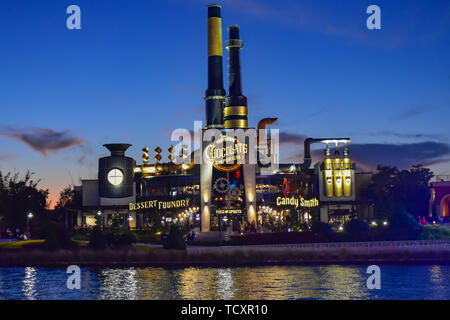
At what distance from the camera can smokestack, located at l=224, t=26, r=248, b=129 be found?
6767 inches

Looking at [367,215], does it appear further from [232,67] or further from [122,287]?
[122,287]

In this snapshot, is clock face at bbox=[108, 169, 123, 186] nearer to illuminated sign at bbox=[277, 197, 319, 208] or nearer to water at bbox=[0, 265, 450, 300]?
illuminated sign at bbox=[277, 197, 319, 208]

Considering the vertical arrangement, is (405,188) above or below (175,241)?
above

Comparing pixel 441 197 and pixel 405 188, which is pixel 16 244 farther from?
pixel 405 188

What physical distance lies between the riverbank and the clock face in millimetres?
70845

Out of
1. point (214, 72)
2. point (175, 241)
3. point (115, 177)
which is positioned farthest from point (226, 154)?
point (175, 241)

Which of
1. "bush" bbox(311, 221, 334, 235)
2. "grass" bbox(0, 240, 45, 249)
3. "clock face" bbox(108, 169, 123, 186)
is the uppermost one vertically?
"clock face" bbox(108, 169, 123, 186)

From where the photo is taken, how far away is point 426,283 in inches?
2729

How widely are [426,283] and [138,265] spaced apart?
116 feet

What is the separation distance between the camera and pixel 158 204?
148375mm

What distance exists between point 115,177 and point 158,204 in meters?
18.1

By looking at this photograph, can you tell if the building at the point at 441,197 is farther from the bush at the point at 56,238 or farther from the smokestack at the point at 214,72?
the bush at the point at 56,238

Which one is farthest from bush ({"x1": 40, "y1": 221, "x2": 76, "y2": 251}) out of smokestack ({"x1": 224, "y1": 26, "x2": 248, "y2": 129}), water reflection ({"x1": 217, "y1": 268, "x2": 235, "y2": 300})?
smokestack ({"x1": 224, "y1": 26, "x2": 248, "y2": 129})
